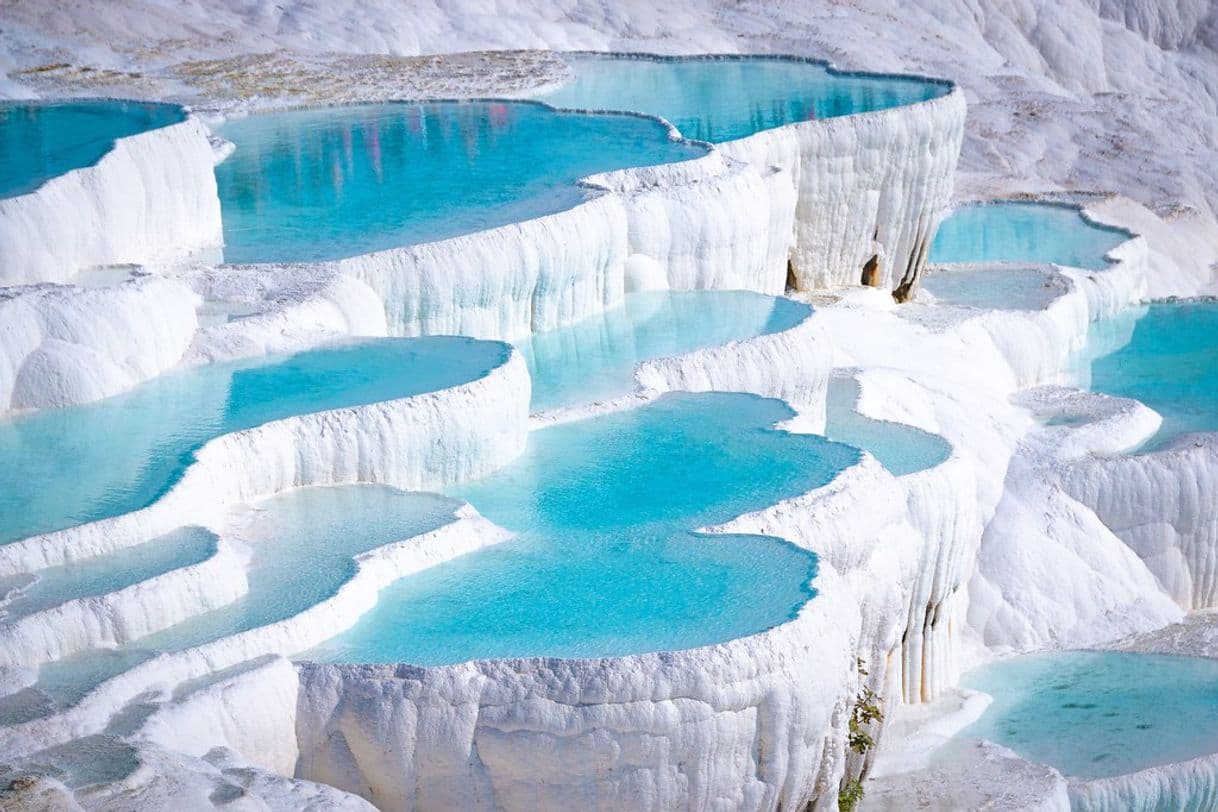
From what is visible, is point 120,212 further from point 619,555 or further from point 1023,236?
point 1023,236

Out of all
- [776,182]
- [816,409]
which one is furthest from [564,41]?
[816,409]

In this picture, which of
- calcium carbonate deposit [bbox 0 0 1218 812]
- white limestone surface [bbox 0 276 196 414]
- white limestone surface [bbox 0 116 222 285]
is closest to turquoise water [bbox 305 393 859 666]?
calcium carbonate deposit [bbox 0 0 1218 812]

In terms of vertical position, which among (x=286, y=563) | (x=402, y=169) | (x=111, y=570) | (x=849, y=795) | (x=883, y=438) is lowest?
(x=849, y=795)

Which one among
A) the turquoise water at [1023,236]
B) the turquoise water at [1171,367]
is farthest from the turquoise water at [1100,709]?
the turquoise water at [1023,236]

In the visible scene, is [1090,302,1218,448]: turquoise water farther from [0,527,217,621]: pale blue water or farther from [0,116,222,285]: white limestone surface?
[0,527,217,621]: pale blue water

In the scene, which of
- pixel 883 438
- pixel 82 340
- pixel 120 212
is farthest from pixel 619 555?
pixel 120 212

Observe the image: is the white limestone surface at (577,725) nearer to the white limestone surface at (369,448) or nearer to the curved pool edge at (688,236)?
the white limestone surface at (369,448)

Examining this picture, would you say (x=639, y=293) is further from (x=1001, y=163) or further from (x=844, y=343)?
(x=1001, y=163)
